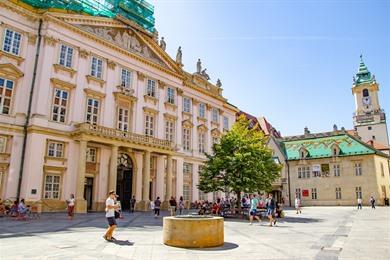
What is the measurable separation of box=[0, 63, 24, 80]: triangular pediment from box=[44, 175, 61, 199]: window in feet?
28.1

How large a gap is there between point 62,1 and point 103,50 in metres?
5.85

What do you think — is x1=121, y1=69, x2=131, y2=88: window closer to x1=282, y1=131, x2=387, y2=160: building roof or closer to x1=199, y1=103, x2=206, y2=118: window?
x1=199, y1=103, x2=206, y2=118: window

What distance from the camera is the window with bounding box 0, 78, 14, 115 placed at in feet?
80.9

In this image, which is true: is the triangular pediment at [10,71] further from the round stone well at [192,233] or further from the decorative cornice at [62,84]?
the round stone well at [192,233]

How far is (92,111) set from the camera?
30.2 metres

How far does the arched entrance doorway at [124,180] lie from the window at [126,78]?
7.55 meters

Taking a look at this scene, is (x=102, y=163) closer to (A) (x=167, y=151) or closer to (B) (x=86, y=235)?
(A) (x=167, y=151)

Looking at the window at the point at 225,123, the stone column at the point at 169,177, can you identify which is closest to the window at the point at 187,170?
the stone column at the point at 169,177

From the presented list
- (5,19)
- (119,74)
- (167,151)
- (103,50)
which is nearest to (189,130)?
(167,151)

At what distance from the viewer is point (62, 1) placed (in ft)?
100

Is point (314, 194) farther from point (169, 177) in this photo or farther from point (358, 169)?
point (169, 177)

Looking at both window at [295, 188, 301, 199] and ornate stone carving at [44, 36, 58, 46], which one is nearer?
ornate stone carving at [44, 36, 58, 46]

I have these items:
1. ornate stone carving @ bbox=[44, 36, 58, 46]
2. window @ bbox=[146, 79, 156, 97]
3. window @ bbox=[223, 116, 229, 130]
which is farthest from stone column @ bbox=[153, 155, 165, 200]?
window @ bbox=[223, 116, 229, 130]

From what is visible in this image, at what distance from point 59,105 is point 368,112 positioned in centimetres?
8522
